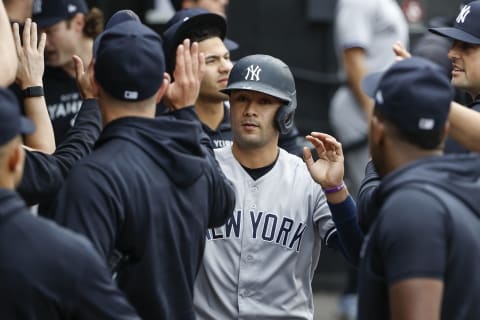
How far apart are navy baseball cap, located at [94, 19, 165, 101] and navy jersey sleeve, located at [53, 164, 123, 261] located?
0.35 meters

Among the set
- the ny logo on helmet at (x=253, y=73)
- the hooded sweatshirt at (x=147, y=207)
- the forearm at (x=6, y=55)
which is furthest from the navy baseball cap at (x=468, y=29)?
the forearm at (x=6, y=55)

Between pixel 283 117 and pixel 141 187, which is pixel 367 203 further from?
pixel 283 117

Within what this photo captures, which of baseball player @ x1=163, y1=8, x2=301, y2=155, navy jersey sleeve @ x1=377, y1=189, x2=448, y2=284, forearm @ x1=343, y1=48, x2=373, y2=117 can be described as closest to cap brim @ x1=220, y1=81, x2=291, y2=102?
baseball player @ x1=163, y1=8, x2=301, y2=155

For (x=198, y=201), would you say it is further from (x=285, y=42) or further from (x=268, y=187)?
(x=285, y=42)

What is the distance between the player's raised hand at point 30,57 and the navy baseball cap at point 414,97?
1790 mm

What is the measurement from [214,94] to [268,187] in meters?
1.07

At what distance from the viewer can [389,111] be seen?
4.02m

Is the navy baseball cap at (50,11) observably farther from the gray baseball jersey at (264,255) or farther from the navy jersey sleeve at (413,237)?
the navy jersey sleeve at (413,237)

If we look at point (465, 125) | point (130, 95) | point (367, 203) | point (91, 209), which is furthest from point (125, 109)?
point (465, 125)

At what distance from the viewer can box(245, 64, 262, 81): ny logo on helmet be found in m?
5.47

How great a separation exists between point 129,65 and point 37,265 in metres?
1.09

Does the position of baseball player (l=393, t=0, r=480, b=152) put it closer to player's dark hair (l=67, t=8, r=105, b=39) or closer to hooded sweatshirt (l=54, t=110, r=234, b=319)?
hooded sweatshirt (l=54, t=110, r=234, b=319)

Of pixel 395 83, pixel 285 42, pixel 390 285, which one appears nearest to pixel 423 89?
pixel 395 83

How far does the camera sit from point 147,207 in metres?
4.34
